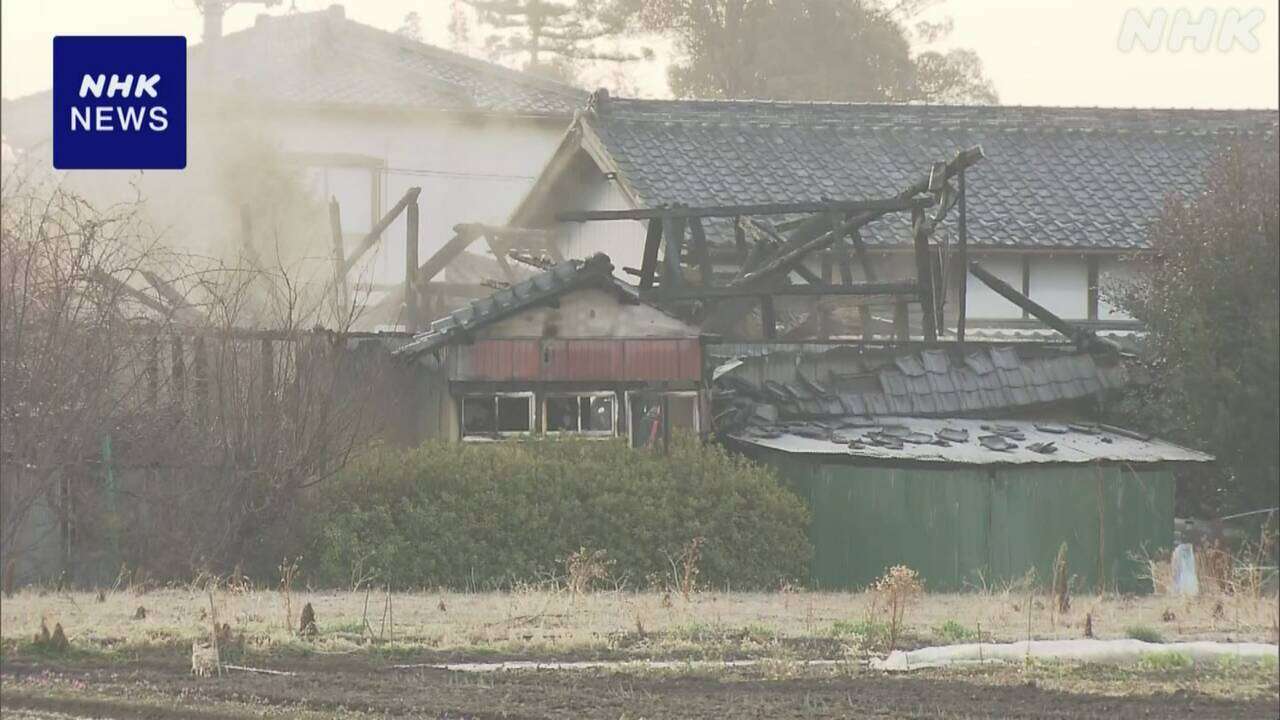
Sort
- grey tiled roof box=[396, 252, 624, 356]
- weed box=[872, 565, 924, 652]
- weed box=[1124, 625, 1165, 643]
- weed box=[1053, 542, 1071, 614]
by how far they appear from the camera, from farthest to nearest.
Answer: grey tiled roof box=[396, 252, 624, 356] → weed box=[1053, 542, 1071, 614] → weed box=[872, 565, 924, 652] → weed box=[1124, 625, 1165, 643]

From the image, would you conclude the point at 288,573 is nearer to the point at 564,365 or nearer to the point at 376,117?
the point at 564,365

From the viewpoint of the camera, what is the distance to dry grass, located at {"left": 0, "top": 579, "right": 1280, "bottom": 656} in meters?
12.6

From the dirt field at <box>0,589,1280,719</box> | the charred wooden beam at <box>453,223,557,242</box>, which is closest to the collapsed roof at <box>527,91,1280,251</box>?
the charred wooden beam at <box>453,223,557,242</box>

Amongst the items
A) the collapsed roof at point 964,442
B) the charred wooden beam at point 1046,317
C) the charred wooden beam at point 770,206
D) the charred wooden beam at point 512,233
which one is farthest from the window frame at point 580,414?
the charred wooden beam at point 512,233

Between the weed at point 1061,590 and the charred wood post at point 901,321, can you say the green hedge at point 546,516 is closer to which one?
the weed at point 1061,590

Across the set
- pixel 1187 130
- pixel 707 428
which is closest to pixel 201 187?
pixel 707 428

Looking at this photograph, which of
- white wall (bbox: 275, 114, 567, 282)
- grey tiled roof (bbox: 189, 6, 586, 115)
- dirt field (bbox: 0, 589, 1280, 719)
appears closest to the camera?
dirt field (bbox: 0, 589, 1280, 719)

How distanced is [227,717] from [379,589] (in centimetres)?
693

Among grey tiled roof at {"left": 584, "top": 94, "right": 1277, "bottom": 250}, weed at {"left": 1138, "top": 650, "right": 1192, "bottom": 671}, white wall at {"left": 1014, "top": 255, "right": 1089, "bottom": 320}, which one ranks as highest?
grey tiled roof at {"left": 584, "top": 94, "right": 1277, "bottom": 250}

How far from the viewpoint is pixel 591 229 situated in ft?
94.6

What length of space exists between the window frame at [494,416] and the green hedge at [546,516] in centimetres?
91

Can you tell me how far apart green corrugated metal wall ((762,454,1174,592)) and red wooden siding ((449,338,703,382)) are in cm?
172

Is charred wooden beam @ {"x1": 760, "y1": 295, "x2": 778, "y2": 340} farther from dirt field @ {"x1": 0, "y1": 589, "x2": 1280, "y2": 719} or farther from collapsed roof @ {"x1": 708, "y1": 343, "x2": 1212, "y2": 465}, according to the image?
dirt field @ {"x1": 0, "y1": 589, "x2": 1280, "y2": 719}

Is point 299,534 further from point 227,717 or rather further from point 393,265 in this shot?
point 393,265
